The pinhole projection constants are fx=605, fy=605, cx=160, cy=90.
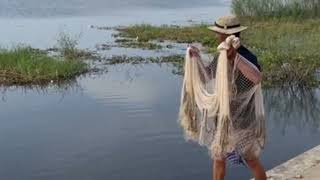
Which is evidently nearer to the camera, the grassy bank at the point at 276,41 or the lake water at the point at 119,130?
the lake water at the point at 119,130

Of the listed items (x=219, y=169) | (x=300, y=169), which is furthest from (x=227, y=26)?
(x=300, y=169)

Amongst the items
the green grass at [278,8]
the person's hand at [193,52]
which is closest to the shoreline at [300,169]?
the person's hand at [193,52]

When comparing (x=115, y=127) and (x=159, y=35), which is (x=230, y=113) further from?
(x=159, y=35)

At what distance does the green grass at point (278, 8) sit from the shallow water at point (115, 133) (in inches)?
470

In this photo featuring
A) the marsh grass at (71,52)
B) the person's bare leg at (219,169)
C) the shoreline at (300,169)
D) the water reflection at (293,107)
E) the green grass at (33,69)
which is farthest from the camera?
the marsh grass at (71,52)

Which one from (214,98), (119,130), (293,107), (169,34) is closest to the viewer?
(214,98)

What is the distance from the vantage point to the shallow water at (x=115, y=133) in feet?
23.7

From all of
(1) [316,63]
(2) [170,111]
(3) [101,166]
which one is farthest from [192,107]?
(1) [316,63]

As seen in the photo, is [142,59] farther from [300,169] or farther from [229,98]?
[229,98]

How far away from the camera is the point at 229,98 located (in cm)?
415

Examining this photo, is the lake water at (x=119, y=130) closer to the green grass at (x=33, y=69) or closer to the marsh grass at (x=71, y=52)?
the green grass at (x=33, y=69)

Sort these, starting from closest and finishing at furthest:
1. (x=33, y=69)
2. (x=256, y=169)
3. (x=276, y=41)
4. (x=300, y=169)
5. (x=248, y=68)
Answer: (x=248, y=68)
(x=256, y=169)
(x=300, y=169)
(x=33, y=69)
(x=276, y=41)

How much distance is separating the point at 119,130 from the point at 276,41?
944cm

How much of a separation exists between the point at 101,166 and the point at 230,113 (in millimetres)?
3425
